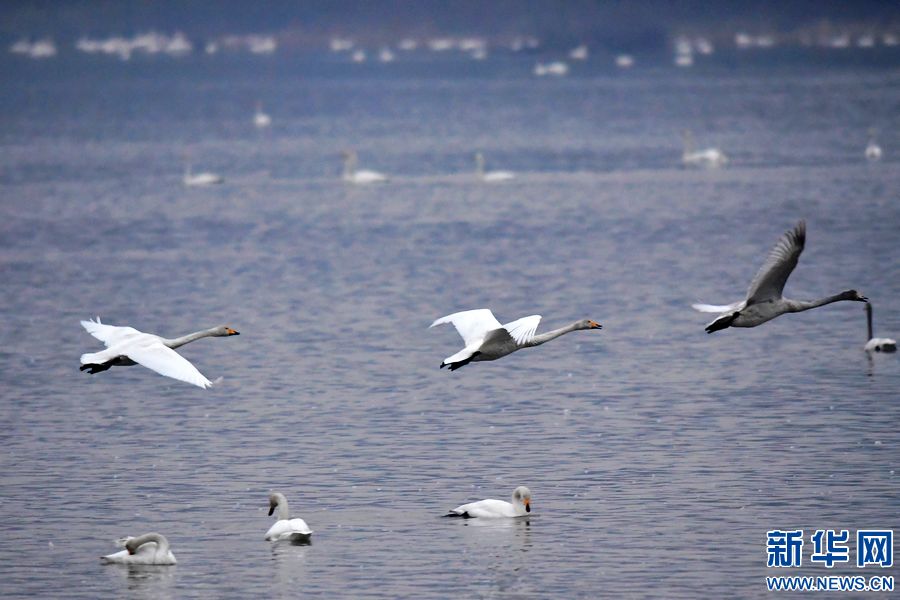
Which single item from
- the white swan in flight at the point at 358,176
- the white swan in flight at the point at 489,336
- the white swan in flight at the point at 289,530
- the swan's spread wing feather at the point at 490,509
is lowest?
the white swan in flight at the point at 289,530

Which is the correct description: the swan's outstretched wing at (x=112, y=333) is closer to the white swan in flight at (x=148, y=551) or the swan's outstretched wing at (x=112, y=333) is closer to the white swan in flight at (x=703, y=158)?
the white swan in flight at (x=148, y=551)

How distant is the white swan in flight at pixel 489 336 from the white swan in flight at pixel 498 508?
5.74 feet

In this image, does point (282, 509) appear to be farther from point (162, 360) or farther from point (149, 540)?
point (162, 360)

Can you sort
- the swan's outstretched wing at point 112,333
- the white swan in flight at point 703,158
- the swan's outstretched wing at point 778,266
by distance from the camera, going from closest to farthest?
the swan's outstretched wing at point 778,266 < the swan's outstretched wing at point 112,333 < the white swan in flight at point 703,158

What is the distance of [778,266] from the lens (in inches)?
1062

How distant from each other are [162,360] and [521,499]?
4855 millimetres

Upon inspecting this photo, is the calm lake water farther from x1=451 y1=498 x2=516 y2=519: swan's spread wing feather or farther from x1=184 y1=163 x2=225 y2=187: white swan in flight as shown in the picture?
x1=184 y1=163 x2=225 y2=187: white swan in flight

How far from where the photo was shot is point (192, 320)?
1826 inches

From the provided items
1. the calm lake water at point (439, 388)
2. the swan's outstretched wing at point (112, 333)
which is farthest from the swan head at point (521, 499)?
the swan's outstretched wing at point (112, 333)

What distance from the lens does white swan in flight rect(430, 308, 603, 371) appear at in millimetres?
26547

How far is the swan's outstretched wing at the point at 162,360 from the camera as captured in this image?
25188mm

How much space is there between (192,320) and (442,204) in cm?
2977

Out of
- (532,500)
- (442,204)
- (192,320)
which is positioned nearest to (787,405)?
(532,500)

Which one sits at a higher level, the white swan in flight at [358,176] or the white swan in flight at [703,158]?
the white swan in flight at [703,158]
